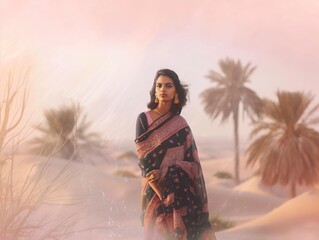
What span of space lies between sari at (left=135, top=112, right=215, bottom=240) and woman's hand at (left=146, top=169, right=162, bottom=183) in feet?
0.05

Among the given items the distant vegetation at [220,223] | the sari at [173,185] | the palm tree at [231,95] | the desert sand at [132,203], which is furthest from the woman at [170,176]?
the distant vegetation at [220,223]

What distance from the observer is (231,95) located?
326cm

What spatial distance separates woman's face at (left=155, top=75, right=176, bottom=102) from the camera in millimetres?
2402

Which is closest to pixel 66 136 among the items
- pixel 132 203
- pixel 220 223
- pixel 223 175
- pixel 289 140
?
pixel 132 203

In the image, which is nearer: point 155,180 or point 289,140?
point 155,180

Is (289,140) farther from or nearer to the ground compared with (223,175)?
farther from the ground

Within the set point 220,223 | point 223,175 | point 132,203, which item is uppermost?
point 223,175

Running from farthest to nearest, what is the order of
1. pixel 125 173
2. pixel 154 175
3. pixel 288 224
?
pixel 125 173 < pixel 288 224 < pixel 154 175

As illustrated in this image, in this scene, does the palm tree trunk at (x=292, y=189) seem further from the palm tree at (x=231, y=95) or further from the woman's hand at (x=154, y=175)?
the woman's hand at (x=154, y=175)

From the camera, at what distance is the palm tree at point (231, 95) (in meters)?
3.26

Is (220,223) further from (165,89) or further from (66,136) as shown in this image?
(165,89)

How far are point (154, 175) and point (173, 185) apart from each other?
0.09 meters

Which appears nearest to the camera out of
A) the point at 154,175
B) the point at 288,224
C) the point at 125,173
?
the point at 154,175

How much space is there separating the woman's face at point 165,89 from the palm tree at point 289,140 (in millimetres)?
1023
